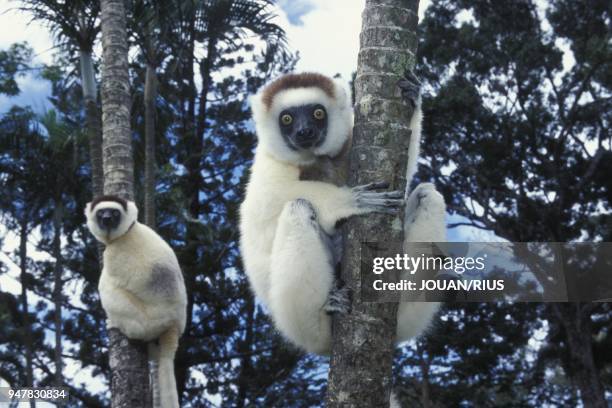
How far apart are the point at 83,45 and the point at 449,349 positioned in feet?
45.2

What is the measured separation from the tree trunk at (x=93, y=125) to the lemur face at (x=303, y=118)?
4409mm

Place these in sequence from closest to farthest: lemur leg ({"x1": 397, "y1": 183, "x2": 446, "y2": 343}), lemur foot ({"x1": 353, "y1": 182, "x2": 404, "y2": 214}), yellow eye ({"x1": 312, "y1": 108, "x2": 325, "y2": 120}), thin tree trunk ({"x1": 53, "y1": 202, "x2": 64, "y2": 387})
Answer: lemur foot ({"x1": 353, "y1": 182, "x2": 404, "y2": 214})
lemur leg ({"x1": 397, "y1": 183, "x2": 446, "y2": 343})
yellow eye ({"x1": 312, "y1": 108, "x2": 325, "y2": 120})
thin tree trunk ({"x1": 53, "y1": 202, "x2": 64, "y2": 387})

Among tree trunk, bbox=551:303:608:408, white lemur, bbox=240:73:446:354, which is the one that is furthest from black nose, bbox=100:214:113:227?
tree trunk, bbox=551:303:608:408

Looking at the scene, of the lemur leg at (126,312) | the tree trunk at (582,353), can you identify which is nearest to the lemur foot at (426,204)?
the lemur leg at (126,312)

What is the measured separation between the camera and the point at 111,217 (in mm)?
7164

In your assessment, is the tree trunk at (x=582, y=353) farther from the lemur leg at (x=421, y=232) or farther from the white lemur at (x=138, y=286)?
the lemur leg at (x=421, y=232)

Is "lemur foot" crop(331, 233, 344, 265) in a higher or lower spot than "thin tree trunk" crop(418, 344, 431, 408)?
lower

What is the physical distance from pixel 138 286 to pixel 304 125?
353 centimetres

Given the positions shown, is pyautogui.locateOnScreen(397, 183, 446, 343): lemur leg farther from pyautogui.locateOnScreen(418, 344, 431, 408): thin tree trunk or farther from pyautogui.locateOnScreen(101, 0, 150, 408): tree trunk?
pyautogui.locateOnScreen(418, 344, 431, 408): thin tree trunk

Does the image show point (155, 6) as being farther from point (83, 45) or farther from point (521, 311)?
point (521, 311)

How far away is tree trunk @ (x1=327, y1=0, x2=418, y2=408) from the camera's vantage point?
320cm

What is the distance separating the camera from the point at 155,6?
10.4 metres

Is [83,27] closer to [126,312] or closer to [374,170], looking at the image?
[126,312]

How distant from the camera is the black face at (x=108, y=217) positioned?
7160 mm
